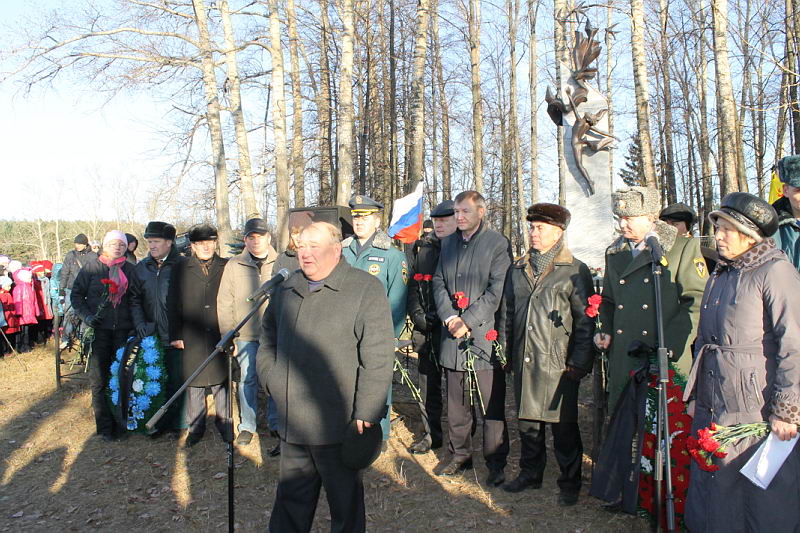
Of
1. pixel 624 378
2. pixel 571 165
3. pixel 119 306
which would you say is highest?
pixel 571 165

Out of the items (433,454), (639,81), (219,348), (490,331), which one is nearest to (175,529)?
(219,348)

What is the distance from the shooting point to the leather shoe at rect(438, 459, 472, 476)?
4.92 meters

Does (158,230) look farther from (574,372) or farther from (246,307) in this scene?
(574,372)

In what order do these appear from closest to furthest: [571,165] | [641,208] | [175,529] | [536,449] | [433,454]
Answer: [641,208] → [175,529] → [536,449] → [433,454] → [571,165]

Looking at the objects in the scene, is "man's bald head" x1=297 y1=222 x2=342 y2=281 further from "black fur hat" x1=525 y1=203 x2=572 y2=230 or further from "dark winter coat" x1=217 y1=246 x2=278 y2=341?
"dark winter coat" x1=217 y1=246 x2=278 y2=341

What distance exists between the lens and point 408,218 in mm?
10523

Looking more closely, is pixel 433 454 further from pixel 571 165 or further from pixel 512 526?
pixel 571 165

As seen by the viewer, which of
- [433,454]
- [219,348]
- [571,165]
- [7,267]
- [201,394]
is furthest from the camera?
[7,267]

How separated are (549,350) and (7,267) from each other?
11544mm

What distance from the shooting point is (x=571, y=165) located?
802cm

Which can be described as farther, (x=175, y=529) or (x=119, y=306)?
(x=119, y=306)

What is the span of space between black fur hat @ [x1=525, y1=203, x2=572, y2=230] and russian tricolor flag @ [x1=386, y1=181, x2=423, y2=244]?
6.01 meters

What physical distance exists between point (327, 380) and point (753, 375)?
6.82 ft

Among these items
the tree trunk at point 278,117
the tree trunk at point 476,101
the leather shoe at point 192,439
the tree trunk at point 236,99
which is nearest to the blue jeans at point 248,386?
the leather shoe at point 192,439
